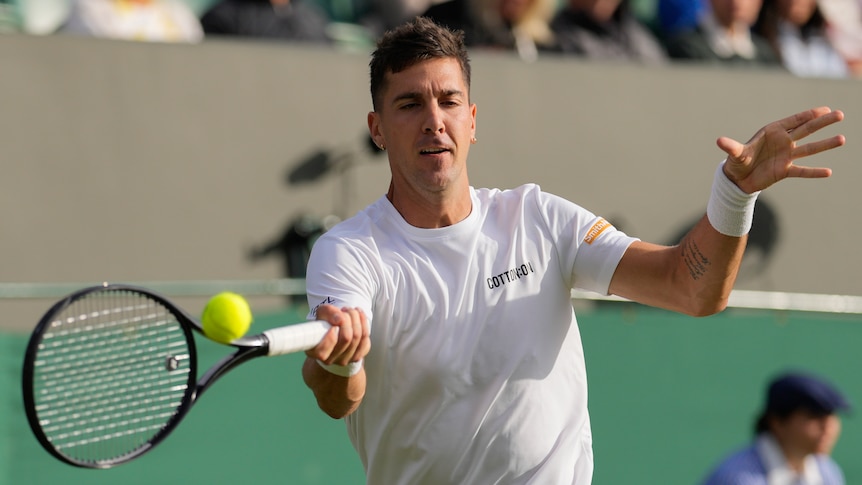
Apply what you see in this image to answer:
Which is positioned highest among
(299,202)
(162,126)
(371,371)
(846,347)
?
(162,126)

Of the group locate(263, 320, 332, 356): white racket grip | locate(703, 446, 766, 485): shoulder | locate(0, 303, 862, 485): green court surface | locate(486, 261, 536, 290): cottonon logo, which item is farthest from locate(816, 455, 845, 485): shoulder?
locate(263, 320, 332, 356): white racket grip

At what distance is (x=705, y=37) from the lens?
809 centimetres

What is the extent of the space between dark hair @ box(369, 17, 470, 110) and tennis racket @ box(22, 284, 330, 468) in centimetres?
86

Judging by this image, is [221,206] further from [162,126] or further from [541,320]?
[541,320]

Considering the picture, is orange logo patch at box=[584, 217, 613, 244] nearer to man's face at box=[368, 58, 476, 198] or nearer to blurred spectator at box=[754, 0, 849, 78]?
man's face at box=[368, 58, 476, 198]

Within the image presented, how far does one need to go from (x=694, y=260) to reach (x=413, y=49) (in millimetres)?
960

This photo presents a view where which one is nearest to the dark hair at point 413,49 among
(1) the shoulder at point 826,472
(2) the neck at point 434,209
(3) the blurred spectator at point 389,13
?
(2) the neck at point 434,209

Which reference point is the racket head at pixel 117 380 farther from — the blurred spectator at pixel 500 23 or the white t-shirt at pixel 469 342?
the blurred spectator at pixel 500 23

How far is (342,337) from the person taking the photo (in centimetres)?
304

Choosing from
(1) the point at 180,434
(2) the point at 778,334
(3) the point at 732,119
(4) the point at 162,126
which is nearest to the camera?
(1) the point at 180,434

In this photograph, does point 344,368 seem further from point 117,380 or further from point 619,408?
point 619,408

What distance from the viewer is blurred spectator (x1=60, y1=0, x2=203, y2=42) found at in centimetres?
649

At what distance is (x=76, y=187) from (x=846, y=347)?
168 inches

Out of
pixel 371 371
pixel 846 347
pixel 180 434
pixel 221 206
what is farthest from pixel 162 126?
pixel 846 347
